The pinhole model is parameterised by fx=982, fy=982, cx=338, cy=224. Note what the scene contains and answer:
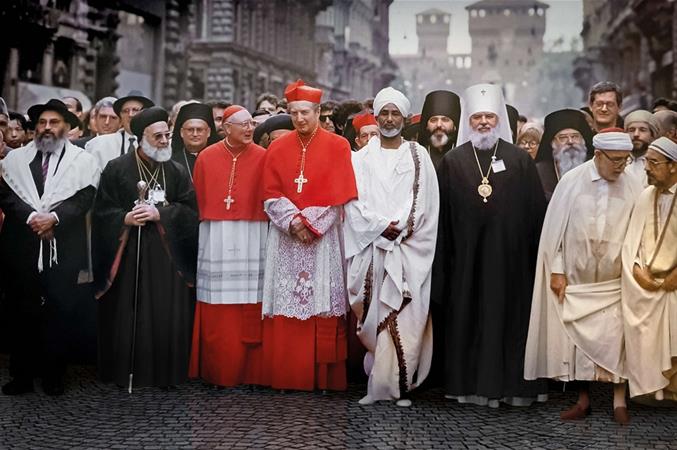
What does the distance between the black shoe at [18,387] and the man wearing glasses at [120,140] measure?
209 centimetres

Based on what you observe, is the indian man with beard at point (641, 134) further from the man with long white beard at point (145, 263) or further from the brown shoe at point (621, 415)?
the man with long white beard at point (145, 263)

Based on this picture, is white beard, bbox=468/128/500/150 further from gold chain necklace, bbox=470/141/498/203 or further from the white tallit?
the white tallit

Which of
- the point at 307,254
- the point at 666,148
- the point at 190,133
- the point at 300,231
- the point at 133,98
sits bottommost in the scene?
the point at 307,254

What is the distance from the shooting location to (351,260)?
23.4 ft

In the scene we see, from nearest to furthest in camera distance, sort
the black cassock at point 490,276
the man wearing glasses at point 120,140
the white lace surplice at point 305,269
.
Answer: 1. the black cassock at point 490,276
2. the white lace surplice at point 305,269
3. the man wearing glasses at point 120,140

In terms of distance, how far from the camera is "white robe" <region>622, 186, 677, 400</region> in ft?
21.4

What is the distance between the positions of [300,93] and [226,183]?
0.93m

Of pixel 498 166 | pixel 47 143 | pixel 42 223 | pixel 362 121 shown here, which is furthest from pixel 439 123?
pixel 42 223

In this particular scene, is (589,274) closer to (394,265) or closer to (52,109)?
(394,265)

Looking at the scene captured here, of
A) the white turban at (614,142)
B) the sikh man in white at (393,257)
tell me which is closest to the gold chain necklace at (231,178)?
the sikh man in white at (393,257)

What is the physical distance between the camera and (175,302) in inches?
293

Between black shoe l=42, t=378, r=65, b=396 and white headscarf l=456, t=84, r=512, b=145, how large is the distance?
3.48 meters

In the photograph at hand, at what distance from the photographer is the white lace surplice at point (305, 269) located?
714cm

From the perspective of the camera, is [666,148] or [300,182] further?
[300,182]
